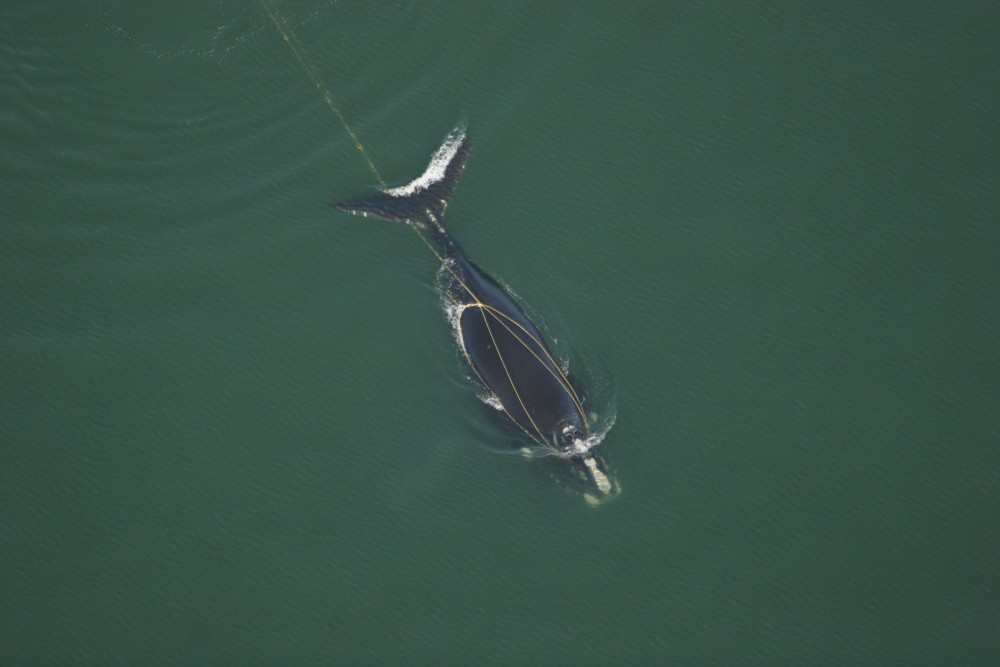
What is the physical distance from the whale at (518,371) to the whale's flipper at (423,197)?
6 centimetres

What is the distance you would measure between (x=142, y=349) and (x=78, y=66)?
6108 mm

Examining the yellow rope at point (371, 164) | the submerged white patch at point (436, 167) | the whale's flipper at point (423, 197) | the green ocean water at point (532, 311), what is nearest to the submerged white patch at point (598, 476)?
the green ocean water at point (532, 311)

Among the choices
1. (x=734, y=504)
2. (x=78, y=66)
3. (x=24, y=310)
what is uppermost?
(x=78, y=66)

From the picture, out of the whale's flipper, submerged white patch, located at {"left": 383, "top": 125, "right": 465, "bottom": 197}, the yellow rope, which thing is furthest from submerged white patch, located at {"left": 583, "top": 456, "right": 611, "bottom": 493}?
submerged white patch, located at {"left": 383, "top": 125, "right": 465, "bottom": 197}

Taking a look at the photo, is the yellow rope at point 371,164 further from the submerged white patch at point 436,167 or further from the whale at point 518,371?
the submerged white patch at point 436,167

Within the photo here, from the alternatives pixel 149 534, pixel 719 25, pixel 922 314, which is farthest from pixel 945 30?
pixel 149 534

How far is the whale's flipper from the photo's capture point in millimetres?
17047

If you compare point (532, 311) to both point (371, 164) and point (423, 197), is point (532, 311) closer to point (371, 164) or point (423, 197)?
point (423, 197)

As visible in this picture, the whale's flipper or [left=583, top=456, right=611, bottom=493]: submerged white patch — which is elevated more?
the whale's flipper

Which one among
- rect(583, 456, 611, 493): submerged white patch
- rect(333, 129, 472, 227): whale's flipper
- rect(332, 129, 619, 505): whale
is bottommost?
rect(583, 456, 611, 493): submerged white patch

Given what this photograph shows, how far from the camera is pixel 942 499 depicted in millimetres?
15586

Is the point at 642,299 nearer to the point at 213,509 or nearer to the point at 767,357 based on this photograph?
the point at 767,357

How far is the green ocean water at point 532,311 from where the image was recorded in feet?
50.5

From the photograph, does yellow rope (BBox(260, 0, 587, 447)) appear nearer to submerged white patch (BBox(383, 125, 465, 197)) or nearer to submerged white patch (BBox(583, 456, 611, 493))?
submerged white patch (BBox(383, 125, 465, 197))
